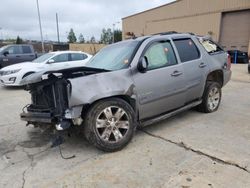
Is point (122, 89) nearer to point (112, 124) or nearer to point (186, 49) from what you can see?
point (112, 124)

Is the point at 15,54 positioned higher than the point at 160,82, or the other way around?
the point at 15,54

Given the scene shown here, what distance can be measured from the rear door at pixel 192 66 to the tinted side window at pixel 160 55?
0.77 feet

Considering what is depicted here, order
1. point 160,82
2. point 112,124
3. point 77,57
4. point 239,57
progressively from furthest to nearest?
point 239,57
point 77,57
point 160,82
point 112,124

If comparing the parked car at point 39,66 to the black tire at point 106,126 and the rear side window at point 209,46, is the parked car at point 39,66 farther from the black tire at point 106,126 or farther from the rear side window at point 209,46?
the black tire at point 106,126

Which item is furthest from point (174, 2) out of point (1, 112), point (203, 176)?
point (203, 176)

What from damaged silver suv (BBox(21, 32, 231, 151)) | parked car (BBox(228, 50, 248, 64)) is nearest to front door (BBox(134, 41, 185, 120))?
damaged silver suv (BBox(21, 32, 231, 151))

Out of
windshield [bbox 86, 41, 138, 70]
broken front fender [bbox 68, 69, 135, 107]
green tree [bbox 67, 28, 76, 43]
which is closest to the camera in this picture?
broken front fender [bbox 68, 69, 135, 107]

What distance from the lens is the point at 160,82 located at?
4.07m

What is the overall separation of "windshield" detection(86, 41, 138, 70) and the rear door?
984mm

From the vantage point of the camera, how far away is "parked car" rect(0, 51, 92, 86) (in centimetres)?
907

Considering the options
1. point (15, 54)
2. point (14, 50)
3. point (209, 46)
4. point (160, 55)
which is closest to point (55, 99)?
point (160, 55)

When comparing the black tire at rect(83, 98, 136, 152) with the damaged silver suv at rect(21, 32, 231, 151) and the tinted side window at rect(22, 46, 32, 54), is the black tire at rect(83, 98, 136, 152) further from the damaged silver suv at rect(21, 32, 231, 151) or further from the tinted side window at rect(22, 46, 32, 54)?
the tinted side window at rect(22, 46, 32, 54)

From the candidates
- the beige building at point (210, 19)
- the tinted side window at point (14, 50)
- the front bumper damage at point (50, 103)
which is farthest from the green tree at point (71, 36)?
the front bumper damage at point (50, 103)

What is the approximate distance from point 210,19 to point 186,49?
2135cm
